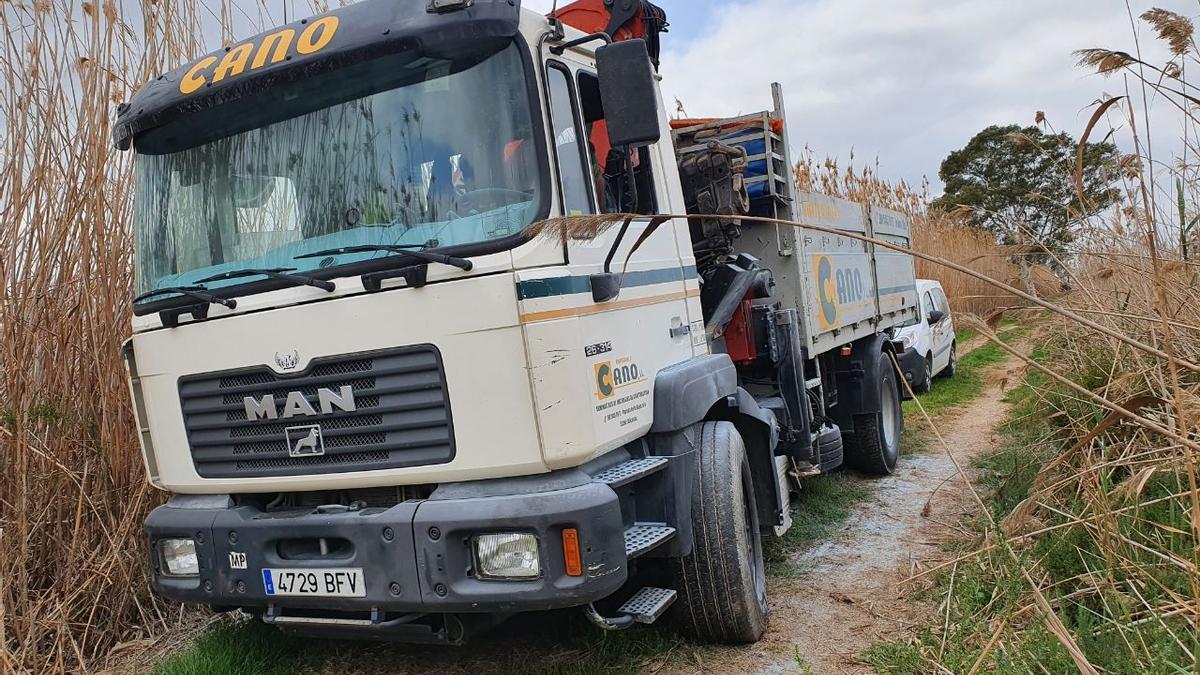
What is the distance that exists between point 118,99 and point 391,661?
3.29 meters

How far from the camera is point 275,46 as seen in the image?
339 cm

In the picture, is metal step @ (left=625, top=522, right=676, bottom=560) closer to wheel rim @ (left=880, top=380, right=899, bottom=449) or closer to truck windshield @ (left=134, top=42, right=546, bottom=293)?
truck windshield @ (left=134, top=42, right=546, bottom=293)

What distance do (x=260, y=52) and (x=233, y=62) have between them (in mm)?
136

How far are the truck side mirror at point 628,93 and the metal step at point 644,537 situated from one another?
1.45 metres

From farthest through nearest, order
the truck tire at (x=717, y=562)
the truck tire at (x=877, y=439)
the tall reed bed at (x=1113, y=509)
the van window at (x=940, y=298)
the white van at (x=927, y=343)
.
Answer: the van window at (x=940, y=298) → the white van at (x=927, y=343) → the truck tire at (x=877, y=439) → the truck tire at (x=717, y=562) → the tall reed bed at (x=1113, y=509)

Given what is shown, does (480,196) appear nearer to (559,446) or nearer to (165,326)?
(559,446)

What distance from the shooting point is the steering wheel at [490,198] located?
3.12m

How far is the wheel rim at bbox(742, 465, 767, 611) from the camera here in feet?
13.4

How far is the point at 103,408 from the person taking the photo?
4.62m

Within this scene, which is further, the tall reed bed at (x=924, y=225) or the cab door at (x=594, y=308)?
the tall reed bed at (x=924, y=225)

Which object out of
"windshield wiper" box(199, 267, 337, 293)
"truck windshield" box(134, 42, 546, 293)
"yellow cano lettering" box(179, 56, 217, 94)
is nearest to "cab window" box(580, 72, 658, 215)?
"truck windshield" box(134, 42, 546, 293)

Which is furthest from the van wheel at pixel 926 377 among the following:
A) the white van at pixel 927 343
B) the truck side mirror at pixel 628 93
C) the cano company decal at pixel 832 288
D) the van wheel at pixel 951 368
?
the truck side mirror at pixel 628 93

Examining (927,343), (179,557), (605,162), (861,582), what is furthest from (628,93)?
(927,343)

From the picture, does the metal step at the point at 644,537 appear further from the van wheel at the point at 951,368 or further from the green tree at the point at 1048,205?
the van wheel at the point at 951,368
